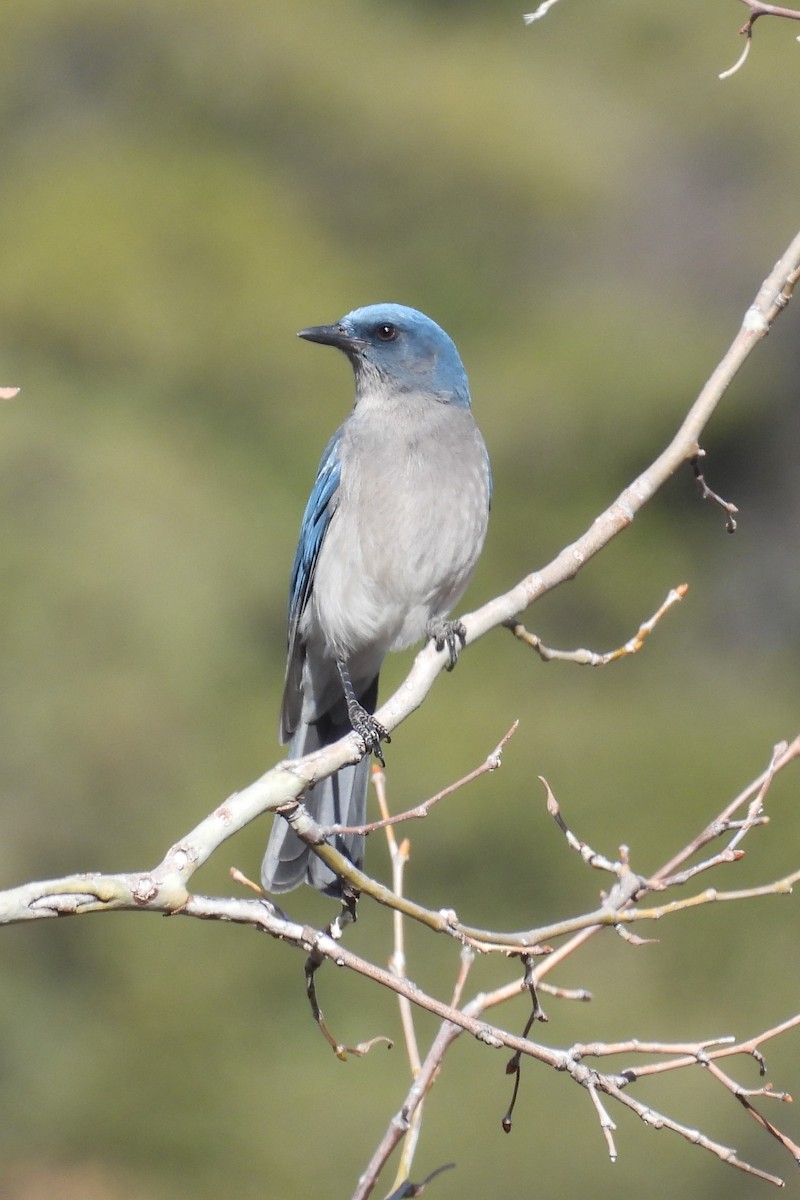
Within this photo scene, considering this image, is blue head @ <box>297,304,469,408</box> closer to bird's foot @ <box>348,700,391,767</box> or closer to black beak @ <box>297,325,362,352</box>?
black beak @ <box>297,325,362,352</box>

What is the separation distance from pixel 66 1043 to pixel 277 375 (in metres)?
7.83

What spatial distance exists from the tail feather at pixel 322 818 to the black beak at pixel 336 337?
4.37 feet

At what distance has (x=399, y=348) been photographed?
6207 millimetres

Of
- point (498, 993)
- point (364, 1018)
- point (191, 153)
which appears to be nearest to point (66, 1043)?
point (364, 1018)

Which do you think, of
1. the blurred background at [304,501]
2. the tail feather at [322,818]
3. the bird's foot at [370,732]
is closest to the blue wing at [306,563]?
the tail feather at [322,818]

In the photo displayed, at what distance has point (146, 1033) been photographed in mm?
12016

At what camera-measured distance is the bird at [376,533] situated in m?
5.79

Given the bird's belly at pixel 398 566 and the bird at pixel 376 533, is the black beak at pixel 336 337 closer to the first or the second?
the bird at pixel 376 533

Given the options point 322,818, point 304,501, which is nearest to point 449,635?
point 322,818

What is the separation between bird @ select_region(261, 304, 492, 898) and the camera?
19.0 ft

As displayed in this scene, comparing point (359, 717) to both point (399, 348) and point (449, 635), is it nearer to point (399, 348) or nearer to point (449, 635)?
point (449, 635)

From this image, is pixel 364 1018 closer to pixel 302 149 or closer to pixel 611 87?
pixel 302 149

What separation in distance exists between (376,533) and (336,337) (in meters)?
0.85


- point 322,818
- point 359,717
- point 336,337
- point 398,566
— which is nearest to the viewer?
point 359,717
